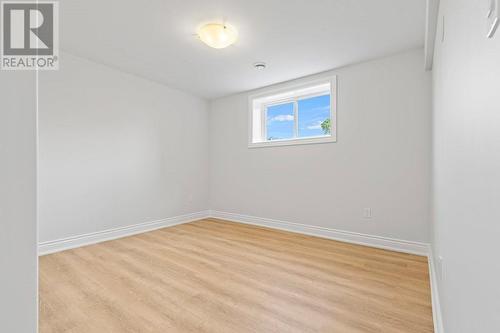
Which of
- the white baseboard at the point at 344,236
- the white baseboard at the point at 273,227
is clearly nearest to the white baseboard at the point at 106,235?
the white baseboard at the point at 273,227

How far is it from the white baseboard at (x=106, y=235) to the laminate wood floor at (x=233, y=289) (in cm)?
14

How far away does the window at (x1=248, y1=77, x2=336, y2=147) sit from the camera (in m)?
3.55

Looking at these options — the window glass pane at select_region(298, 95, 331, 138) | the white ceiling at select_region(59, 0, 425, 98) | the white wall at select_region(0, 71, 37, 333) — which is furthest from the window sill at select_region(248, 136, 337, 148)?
the white wall at select_region(0, 71, 37, 333)

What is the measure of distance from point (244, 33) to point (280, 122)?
1893mm

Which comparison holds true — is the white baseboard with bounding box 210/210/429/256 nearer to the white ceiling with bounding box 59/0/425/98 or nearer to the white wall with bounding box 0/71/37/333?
→ the white ceiling with bounding box 59/0/425/98

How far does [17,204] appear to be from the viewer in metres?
0.49

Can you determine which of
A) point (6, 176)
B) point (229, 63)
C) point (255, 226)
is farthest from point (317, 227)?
point (6, 176)

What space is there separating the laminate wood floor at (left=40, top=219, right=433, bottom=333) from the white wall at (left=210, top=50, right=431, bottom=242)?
46cm

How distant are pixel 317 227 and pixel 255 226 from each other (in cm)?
110

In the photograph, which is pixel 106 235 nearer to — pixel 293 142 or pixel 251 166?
pixel 251 166

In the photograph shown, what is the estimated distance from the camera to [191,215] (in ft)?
14.8

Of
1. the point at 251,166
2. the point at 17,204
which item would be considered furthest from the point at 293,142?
the point at 17,204

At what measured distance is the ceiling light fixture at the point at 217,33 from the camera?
7.63 ft

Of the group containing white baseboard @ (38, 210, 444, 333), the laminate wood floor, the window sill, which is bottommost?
the laminate wood floor
